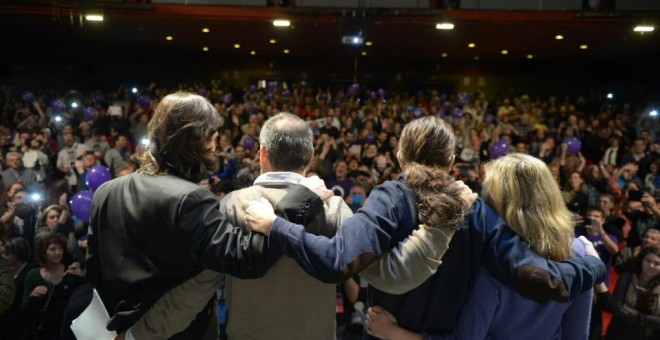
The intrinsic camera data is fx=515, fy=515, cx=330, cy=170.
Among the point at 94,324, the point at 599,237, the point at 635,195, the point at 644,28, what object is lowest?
the point at 599,237

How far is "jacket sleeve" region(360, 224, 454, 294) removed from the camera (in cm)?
129

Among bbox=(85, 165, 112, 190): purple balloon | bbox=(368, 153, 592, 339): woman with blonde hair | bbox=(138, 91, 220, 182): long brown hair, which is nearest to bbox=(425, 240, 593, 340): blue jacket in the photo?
bbox=(368, 153, 592, 339): woman with blonde hair

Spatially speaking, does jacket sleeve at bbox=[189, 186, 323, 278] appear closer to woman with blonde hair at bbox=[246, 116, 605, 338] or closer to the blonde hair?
woman with blonde hair at bbox=[246, 116, 605, 338]

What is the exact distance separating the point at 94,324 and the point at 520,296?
45.6 inches

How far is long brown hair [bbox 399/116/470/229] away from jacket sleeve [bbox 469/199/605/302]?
0.39ft

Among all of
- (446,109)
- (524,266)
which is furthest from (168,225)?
(446,109)

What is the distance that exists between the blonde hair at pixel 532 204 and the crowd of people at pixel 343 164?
0.11 meters

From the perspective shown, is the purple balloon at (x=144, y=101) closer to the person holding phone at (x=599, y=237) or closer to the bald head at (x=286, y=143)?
the person holding phone at (x=599, y=237)

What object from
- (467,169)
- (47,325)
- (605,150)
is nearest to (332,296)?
(47,325)

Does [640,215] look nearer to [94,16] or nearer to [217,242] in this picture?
[217,242]

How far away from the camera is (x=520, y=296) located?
1.38 meters

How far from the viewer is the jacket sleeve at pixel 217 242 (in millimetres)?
1263

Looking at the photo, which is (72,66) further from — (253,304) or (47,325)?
(253,304)

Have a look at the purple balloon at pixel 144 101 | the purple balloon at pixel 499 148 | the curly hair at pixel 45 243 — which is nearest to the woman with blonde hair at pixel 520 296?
the curly hair at pixel 45 243
